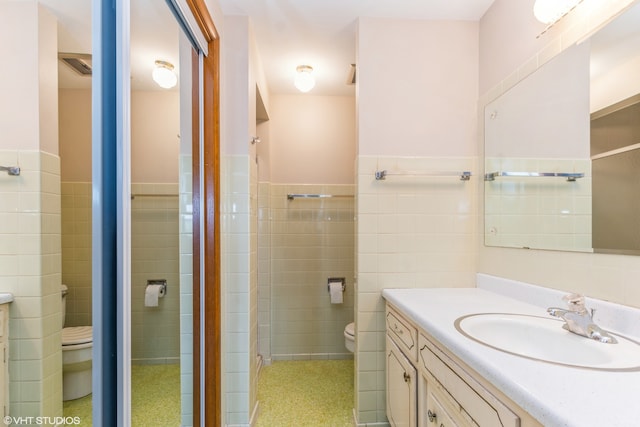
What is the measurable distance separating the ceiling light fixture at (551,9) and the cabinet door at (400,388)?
159 centimetres

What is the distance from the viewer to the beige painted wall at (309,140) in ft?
9.49

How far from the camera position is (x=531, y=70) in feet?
4.95

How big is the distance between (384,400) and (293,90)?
8.08 ft

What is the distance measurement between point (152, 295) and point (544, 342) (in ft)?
4.93

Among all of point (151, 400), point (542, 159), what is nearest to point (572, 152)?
point (542, 159)

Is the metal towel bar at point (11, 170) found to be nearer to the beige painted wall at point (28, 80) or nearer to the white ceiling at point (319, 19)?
the beige painted wall at point (28, 80)

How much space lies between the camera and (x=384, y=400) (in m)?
1.87

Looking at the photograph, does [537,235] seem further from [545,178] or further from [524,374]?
[524,374]

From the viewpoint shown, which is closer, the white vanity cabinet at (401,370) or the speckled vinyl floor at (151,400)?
the speckled vinyl floor at (151,400)

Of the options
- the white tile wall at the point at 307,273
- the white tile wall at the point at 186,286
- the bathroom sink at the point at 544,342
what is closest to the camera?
the bathroom sink at the point at 544,342

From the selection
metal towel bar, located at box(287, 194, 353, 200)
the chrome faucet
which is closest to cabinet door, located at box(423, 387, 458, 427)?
the chrome faucet

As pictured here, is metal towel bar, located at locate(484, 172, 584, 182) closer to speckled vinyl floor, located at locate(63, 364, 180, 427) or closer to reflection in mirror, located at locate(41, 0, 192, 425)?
reflection in mirror, located at locate(41, 0, 192, 425)

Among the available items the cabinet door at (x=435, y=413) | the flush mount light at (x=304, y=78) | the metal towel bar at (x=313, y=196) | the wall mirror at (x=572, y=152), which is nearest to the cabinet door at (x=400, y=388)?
the cabinet door at (x=435, y=413)

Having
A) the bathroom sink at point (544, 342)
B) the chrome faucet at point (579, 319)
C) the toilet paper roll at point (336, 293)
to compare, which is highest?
the chrome faucet at point (579, 319)
